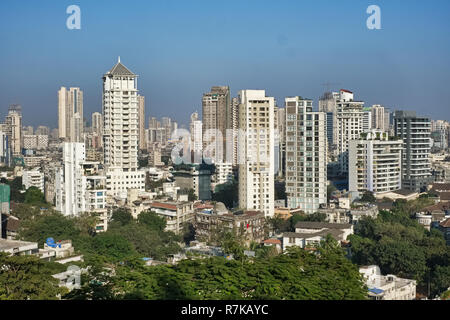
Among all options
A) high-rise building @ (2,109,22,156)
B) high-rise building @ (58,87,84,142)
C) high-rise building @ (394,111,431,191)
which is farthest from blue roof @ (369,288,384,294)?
high-rise building @ (2,109,22,156)

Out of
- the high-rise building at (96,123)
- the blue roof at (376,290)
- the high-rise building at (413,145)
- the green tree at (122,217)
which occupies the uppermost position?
the high-rise building at (96,123)

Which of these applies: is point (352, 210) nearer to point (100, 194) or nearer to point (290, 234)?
point (290, 234)

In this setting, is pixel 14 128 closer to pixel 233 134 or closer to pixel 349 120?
pixel 233 134

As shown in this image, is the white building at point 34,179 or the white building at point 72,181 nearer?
the white building at point 72,181

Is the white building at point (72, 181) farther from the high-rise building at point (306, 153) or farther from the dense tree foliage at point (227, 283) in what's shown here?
the dense tree foliage at point (227, 283)

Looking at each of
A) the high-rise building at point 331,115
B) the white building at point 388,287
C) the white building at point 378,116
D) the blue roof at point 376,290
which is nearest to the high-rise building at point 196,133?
the high-rise building at point 331,115

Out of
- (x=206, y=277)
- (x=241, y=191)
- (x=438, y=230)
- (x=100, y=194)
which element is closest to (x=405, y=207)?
(x=438, y=230)

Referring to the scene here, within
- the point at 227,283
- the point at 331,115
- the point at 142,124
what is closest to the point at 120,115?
the point at 227,283
